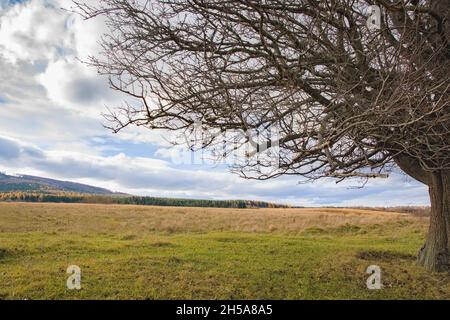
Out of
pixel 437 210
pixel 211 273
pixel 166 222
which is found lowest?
pixel 211 273

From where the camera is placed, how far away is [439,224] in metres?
11.8

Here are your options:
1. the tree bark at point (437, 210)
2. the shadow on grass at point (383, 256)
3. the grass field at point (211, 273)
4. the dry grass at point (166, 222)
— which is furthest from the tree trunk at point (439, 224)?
the dry grass at point (166, 222)

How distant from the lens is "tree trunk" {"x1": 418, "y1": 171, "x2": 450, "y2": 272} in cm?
1152

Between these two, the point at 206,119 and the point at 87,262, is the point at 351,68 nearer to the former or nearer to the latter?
the point at 206,119

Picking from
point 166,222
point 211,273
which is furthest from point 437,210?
point 166,222

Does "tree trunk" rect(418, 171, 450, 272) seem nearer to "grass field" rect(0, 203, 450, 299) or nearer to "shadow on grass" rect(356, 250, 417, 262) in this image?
"grass field" rect(0, 203, 450, 299)

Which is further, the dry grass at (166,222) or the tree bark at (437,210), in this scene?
the dry grass at (166,222)

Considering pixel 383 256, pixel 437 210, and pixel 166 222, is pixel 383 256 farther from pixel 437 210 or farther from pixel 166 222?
pixel 166 222

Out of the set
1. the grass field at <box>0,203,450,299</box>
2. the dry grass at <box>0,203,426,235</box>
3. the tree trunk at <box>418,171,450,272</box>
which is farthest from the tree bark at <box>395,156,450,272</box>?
the dry grass at <box>0,203,426,235</box>

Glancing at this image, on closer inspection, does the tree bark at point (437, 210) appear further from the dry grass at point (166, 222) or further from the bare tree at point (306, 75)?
the dry grass at point (166, 222)

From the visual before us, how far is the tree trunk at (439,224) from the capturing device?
37.8ft
